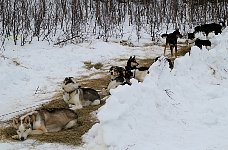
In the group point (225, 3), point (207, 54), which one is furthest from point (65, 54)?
point (225, 3)

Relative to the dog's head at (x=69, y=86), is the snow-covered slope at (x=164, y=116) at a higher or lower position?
lower

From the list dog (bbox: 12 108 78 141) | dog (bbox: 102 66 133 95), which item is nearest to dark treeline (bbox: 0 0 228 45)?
dog (bbox: 102 66 133 95)

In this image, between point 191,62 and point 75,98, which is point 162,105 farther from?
point 191,62

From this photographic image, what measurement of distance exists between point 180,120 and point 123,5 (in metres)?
19.3

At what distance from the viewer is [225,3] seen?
24047 mm

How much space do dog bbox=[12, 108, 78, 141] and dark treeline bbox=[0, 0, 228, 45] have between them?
962 cm

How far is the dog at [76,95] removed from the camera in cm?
817

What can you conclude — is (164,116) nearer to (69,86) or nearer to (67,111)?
(67,111)

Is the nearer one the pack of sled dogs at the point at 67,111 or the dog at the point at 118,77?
the pack of sled dogs at the point at 67,111

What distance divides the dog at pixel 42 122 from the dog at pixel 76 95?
3.64ft

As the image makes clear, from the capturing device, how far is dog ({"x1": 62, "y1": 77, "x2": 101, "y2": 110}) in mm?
8172

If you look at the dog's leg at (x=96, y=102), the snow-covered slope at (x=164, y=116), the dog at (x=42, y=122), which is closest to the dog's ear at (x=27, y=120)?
the dog at (x=42, y=122)

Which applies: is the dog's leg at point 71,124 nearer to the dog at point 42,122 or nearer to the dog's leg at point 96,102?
the dog at point 42,122

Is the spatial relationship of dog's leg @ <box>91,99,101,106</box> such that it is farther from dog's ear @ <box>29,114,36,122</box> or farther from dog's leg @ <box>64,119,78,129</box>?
dog's ear @ <box>29,114,36,122</box>
